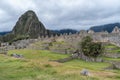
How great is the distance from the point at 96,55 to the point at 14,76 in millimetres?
50541

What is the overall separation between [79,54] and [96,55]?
5.14 meters

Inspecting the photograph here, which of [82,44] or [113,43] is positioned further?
[113,43]

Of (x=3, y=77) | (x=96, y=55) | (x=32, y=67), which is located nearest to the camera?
(x=3, y=77)

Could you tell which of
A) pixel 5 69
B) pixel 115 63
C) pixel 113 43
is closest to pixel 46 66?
pixel 5 69

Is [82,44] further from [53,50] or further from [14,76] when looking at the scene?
[14,76]

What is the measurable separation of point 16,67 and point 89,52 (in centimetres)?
4474

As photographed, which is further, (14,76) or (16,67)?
(16,67)

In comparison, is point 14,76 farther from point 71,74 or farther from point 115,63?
point 115,63

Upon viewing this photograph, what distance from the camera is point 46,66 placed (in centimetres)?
3919

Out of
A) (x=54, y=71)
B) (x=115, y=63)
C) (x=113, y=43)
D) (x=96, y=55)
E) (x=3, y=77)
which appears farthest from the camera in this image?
(x=113, y=43)

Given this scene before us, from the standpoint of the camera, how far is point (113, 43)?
10450cm

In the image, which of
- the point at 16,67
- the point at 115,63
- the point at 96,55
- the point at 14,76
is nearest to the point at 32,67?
the point at 16,67

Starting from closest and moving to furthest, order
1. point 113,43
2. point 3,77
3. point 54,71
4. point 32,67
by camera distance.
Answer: point 3,77
point 54,71
point 32,67
point 113,43

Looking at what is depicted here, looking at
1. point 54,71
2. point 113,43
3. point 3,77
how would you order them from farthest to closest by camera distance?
point 113,43
point 54,71
point 3,77
